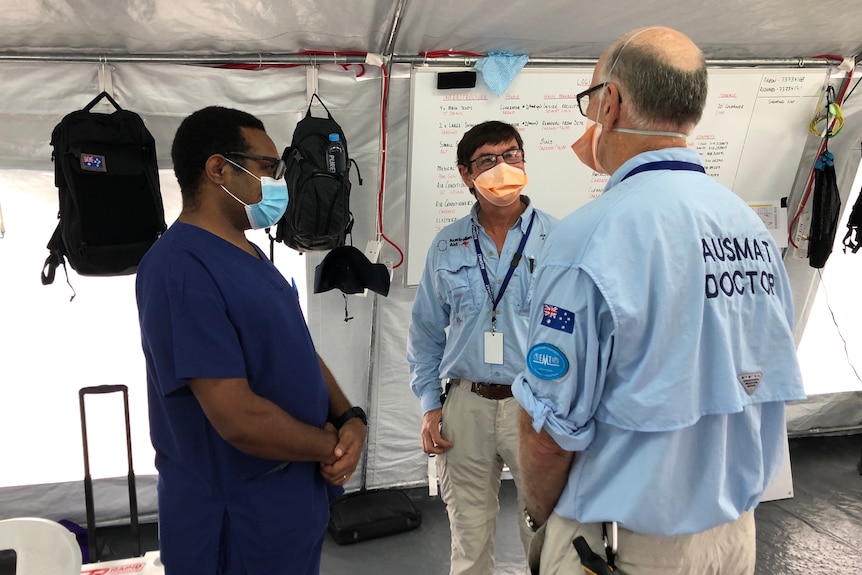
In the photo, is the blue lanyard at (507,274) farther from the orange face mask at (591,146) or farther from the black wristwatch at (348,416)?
the orange face mask at (591,146)

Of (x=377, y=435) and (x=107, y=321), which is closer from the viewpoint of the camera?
(x=107, y=321)

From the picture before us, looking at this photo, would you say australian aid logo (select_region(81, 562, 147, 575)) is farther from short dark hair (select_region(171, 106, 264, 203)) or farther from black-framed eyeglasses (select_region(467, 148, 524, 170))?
black-framed eyeglasses (select_region(467, 148, 524, 170))

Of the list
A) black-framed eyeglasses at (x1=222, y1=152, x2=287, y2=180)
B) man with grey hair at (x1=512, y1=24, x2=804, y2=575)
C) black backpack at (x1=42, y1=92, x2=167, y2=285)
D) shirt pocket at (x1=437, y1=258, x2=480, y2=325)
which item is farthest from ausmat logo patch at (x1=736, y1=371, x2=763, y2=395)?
black backpack at (x1=42, y1=92, x2=167, y2=285)

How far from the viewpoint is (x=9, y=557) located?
235 cm

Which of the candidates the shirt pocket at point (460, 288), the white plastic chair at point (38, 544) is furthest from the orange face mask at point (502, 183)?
the white plastic chair at point (38, 544)

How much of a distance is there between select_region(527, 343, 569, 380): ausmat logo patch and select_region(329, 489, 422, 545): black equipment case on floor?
1.86m

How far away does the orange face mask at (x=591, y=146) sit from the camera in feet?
3.37

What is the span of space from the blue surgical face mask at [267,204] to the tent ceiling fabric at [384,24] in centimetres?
84

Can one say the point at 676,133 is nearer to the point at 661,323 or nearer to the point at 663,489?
the point at 661,323

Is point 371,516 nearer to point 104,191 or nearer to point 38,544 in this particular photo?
point 38,544

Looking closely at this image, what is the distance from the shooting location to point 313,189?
6.67 ft

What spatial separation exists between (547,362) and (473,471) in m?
1.03

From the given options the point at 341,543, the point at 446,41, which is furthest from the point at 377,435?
the point at 446,41

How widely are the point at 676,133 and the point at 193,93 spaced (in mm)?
1767
